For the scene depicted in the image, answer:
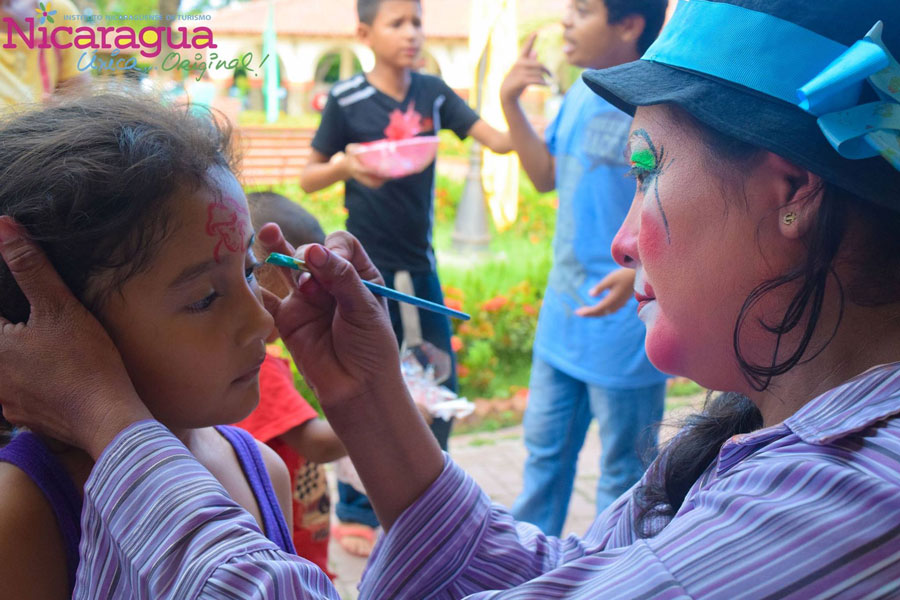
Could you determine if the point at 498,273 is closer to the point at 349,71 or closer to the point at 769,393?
the point at 769,393

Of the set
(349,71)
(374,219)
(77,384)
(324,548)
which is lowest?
(349,71)

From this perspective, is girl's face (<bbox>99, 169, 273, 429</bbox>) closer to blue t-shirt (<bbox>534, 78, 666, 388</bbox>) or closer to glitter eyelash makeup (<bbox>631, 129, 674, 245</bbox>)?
glitter eyelash makeup (<bbox>631, 129, 674, 245</bbox>)

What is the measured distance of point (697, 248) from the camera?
3.46 ft

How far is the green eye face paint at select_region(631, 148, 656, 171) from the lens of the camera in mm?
1129

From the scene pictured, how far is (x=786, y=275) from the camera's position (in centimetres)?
100

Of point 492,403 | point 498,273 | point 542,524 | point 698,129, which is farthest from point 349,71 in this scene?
point 698,129

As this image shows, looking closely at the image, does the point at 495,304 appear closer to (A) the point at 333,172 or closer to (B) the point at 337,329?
(A) the point at 333,172

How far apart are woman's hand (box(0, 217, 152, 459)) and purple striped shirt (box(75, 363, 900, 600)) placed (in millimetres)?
55

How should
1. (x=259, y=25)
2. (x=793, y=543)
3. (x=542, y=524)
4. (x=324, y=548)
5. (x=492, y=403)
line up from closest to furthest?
(x=793, y=543) < (x=324, y=548) < (x=542, y=524) < (x=492, y=403) < (x=259, y=25)

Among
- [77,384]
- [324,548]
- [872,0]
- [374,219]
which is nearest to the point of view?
[872,0]

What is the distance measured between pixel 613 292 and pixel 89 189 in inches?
76.1

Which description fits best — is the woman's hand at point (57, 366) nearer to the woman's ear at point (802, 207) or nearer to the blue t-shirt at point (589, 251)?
the woman's ear at point (802, 207)

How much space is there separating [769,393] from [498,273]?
5.02 m

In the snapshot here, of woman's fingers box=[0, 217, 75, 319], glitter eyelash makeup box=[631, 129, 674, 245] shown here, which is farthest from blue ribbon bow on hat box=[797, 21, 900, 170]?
woman's fingers box=[0, 217, 75, 319]
